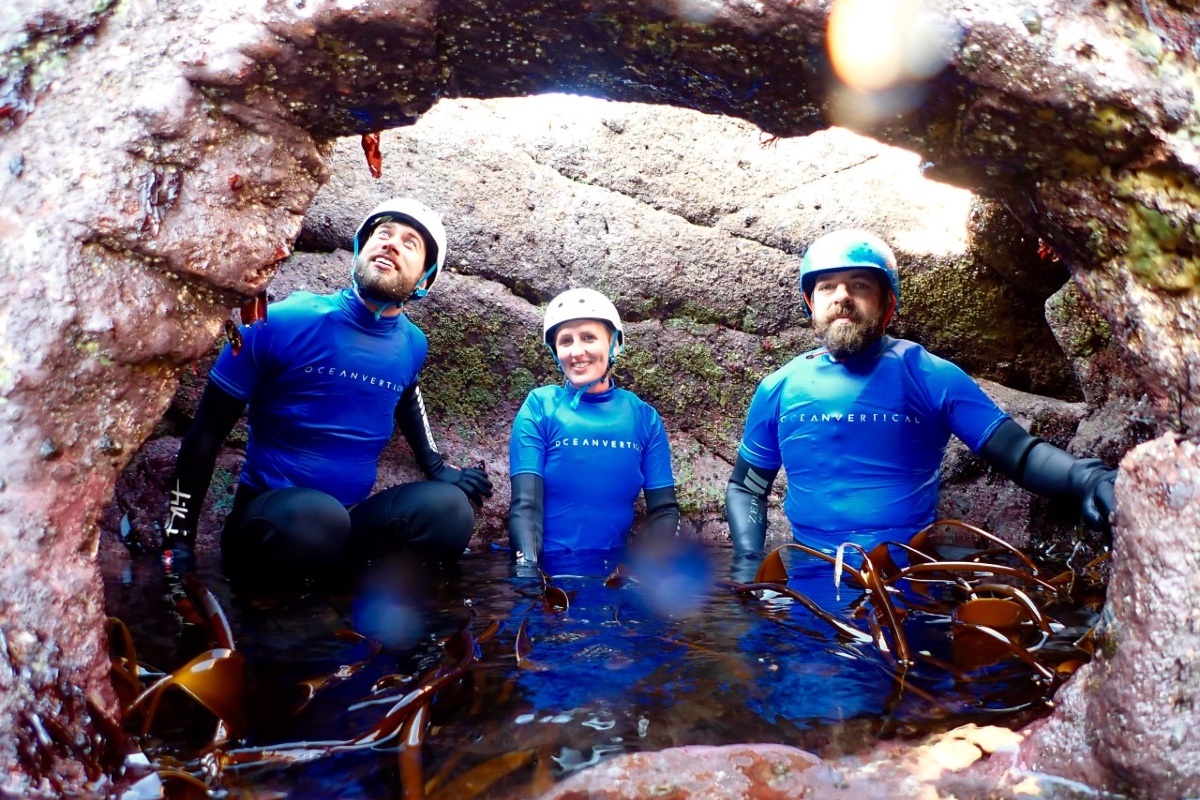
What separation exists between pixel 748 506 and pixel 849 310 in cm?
126

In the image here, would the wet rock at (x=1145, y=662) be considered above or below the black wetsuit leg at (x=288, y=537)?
above

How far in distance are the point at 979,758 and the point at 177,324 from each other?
214cm

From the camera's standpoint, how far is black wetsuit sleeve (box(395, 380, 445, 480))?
504cm

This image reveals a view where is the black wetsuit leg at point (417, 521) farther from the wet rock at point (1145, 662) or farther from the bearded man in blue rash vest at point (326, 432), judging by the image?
the wet rock at point (1145, 662)

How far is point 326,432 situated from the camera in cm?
447

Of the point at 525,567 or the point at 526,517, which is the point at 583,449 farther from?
the point at 525,567

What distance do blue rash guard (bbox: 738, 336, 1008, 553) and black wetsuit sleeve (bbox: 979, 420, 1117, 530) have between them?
0.41ft

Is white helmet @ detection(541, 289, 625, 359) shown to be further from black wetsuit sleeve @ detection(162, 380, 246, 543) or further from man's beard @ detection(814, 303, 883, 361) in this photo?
black wetsuit sleeve @ detection(162, 380, 246, 543)

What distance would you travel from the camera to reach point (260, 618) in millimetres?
3076

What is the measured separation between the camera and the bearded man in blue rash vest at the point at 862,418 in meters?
4.30

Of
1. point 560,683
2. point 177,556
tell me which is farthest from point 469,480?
point 560,683

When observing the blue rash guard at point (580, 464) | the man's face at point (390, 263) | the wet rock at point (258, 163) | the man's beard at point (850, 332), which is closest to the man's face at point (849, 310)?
the man's beard at point (850, 332)

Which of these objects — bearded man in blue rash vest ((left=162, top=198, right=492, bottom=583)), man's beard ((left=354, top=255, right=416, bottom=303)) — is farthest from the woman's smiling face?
man's beard ((left=354, top=255, right=416, bottom=303))

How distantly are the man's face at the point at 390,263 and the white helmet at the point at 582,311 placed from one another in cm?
88
